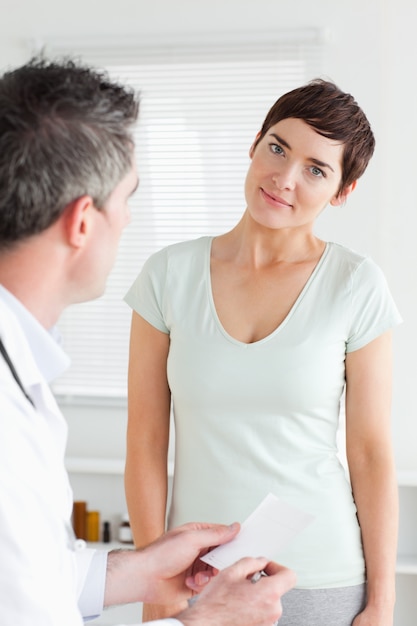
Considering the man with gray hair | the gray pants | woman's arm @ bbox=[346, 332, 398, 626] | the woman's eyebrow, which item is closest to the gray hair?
the man with gray hair

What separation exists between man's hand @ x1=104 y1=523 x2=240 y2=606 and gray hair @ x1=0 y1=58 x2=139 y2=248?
617 millimetres

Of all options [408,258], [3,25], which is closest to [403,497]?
[408,258]

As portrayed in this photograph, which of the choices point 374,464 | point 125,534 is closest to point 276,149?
point 374,464

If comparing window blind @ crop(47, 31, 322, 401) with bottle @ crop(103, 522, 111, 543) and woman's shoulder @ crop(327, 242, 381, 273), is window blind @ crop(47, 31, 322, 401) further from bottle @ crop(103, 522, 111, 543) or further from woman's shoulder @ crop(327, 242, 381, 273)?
woman's shoulder @ crop(327, 242, 381, 273)

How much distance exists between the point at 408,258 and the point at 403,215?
0.56ft

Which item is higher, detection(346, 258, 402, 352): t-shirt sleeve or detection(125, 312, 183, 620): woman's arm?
detection(346, 258, 402, 352): t-shirt sleeve

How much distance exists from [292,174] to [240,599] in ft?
2.88

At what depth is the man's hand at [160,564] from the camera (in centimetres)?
147

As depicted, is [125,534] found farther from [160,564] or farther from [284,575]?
[284,575]

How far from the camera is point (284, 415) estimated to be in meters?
1.77

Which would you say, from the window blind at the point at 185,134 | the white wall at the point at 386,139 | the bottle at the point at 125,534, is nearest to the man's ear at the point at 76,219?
the white wall at the point at 386,139

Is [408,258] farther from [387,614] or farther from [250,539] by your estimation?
[250,539]

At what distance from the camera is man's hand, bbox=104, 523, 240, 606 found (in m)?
1.47

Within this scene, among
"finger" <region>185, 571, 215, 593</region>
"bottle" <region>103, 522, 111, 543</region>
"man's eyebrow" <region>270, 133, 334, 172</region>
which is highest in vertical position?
"man's eyebrow" <region>270, 133, 334, 172</region>
